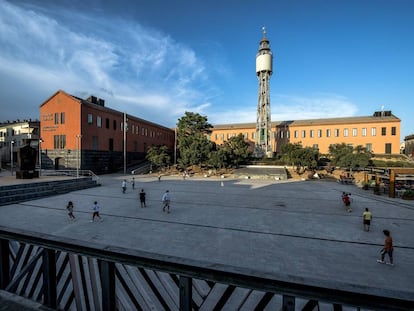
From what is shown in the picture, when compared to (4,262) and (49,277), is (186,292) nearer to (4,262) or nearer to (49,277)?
(49,277)

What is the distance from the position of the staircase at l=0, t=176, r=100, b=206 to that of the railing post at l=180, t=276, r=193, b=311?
19.6 metres

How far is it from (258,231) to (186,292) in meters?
9.13

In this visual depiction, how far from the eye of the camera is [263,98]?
5450 centimetres

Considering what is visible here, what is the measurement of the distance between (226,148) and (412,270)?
118ft

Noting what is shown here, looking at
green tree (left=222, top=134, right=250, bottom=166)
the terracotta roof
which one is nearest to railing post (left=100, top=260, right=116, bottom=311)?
green tree (left=222, top=134, right=250, bottom=166)

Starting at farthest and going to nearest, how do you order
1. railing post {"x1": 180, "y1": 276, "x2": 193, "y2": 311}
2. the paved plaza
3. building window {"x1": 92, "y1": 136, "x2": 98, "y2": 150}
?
building window {"x1": 92, "y1": 136, "x2": 98, "y2": 150}, the paved plaza, railing post {"x1": 180, "y1": 276, "x2": 193, "y2": 311}

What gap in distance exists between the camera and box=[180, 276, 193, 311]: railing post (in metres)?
2.21

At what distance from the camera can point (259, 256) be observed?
7938 millimetres

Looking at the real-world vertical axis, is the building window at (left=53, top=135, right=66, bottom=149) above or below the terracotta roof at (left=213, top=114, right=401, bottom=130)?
below

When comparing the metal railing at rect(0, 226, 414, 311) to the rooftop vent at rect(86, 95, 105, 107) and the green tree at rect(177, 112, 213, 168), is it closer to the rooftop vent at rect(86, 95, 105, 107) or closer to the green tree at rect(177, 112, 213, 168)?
the green tree at rect(177, 112, 213, 168)

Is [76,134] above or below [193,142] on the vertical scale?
above

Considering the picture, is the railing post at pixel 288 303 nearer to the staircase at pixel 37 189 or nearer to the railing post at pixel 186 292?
the railing post at pixel 186 292

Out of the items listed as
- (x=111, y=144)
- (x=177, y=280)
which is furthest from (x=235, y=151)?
(x=177, y=280)

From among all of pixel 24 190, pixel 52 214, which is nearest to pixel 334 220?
pixel 52 214
